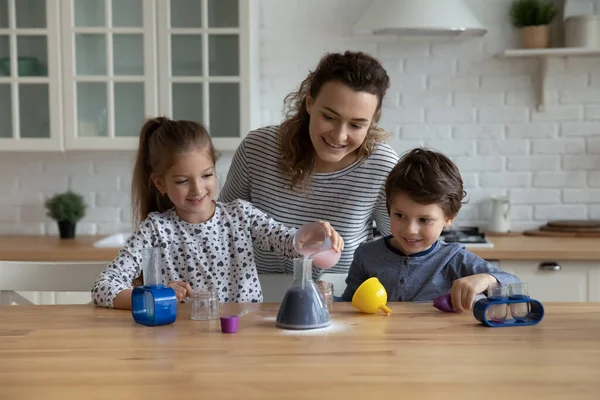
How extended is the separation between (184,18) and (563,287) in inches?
78.5

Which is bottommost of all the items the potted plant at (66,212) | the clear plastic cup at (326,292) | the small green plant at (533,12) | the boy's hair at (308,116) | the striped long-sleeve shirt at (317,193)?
the clear plastic cup at (326,292)

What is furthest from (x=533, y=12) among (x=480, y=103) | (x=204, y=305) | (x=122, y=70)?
(x=204, y=305)

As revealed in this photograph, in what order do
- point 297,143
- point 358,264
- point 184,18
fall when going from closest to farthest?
point 358,264
point 297,143
point 184,18

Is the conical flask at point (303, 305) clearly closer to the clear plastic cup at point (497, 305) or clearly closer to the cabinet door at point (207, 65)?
the clear plastic cup at point (497, 305)

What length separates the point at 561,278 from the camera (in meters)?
3.22

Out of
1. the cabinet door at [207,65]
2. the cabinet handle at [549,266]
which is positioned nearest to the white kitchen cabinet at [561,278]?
the cabinet handle at [549,266]

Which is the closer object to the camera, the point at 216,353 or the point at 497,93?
the point at 216,353

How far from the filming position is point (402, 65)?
3805 mm

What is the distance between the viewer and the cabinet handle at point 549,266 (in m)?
3.21

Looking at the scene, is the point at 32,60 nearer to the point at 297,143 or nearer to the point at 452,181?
the point at 297,143

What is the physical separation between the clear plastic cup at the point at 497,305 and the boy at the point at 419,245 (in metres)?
0.31

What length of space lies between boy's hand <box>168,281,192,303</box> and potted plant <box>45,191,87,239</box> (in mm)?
1908

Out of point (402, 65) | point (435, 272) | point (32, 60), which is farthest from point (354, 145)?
point (32, 60)

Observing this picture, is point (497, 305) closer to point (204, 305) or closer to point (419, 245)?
point (419, 245)
